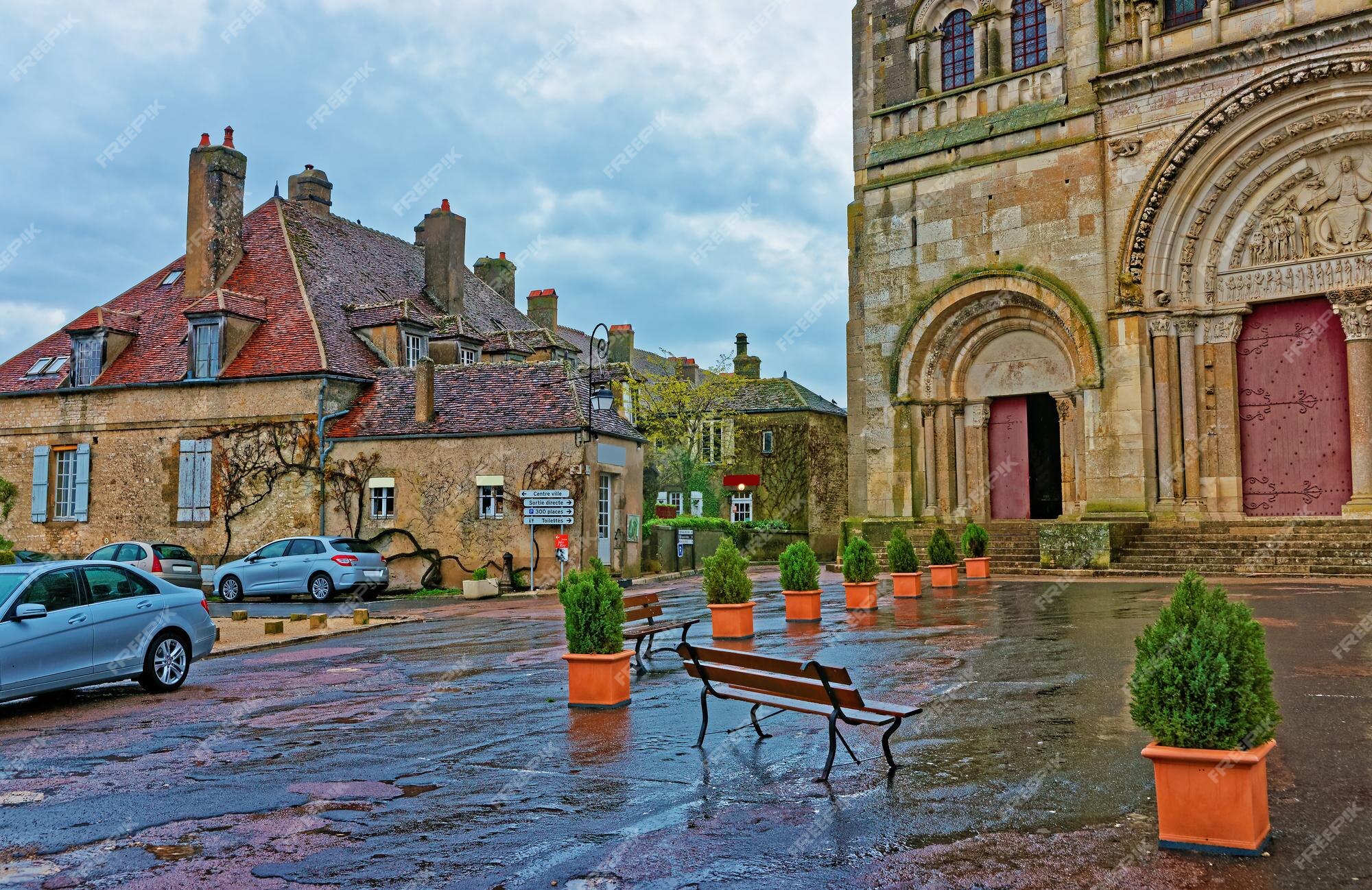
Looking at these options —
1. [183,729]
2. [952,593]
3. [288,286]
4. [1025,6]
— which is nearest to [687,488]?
[288,286]

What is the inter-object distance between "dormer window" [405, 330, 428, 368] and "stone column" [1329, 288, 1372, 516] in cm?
2183

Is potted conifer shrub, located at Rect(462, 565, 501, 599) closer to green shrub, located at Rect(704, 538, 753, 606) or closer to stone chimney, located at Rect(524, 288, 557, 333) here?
green shrub, located at Rect(704, 538, 753, 606)

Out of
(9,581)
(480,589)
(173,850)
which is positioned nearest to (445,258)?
(480,589)

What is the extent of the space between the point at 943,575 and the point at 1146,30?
12.5m

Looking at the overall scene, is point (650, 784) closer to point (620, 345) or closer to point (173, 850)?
point (173, 850)

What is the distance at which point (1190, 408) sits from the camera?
874 inches

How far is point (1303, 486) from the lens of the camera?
21.5 meters

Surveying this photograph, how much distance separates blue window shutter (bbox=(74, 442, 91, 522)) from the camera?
97.8 ft

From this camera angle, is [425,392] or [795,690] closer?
[795,690]

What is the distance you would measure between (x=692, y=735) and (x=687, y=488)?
125ft

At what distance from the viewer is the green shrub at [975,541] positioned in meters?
20.7

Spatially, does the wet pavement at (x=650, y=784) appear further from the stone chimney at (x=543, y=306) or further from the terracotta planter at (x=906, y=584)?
the stone chimney at (x=543, y=306)

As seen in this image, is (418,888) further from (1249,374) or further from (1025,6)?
(1025,6)

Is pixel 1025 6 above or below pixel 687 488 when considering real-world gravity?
above
